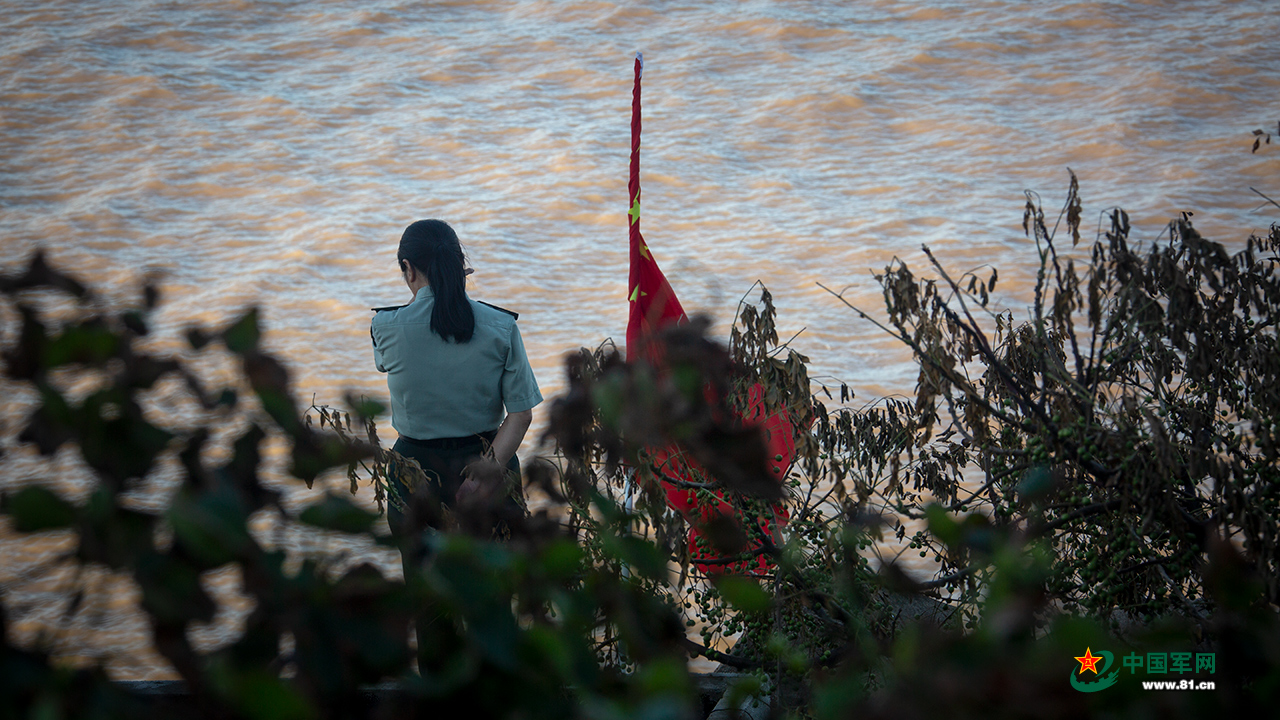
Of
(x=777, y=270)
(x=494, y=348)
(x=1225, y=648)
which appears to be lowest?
(x=777, y=270)

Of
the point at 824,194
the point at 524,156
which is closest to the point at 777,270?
the point at 824,194

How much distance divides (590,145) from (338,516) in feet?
31.8

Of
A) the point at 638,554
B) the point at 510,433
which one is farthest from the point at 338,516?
the point at 510,433

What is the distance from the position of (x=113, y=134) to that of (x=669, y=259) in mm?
6532

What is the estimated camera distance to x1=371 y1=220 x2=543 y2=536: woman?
2.09 metres

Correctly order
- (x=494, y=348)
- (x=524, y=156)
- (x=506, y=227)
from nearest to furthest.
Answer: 1. (x=494, y=348)
2. (x=506, y=227)
3. (x=524, y=156)

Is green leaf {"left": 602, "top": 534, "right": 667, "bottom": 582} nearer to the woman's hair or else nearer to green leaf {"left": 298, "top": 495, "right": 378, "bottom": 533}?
green leaf {"left": 298, "top": 495, "right": 378, "bottom": 533}

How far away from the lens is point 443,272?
2.08 meters

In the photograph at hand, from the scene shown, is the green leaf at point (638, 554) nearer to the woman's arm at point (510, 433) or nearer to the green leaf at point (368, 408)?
the green leaf at point (368, 408)

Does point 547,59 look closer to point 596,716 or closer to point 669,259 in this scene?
point 669,259

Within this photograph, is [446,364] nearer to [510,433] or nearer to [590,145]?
[510,433]

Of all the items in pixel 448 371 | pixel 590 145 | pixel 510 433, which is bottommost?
pixel 510 433

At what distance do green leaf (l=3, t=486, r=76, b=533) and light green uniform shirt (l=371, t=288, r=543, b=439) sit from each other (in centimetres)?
157

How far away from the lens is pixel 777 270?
7.68 meters
